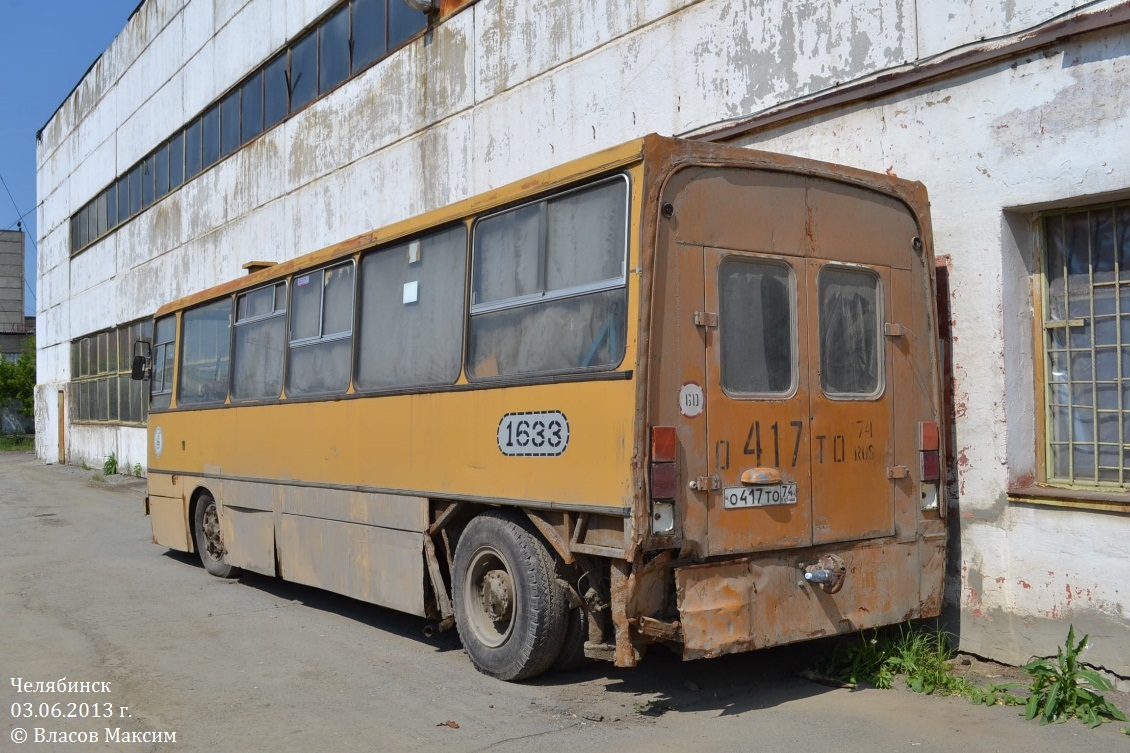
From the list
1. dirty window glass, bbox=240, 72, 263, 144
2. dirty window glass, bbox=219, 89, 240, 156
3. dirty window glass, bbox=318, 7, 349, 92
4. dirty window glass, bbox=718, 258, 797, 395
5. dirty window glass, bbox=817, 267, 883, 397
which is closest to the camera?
dirty window glass, bbox=718, 258, 797, 395

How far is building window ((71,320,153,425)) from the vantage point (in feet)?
87.2

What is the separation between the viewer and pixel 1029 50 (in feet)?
21.8

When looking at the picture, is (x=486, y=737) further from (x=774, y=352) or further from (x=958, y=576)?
(x=958, y=576)

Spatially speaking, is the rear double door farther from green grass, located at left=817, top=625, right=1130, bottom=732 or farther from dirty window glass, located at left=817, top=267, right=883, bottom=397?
green grass, located at left=817, top=625, right=1130, bottom=732

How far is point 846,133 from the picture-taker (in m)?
8.02

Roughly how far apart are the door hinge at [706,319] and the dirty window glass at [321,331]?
3536mm

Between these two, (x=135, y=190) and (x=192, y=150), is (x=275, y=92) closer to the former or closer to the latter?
(x=192, y=150)

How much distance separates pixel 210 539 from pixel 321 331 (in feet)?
12.1

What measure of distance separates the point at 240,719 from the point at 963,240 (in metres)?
5.29

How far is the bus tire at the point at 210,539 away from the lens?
11.2m

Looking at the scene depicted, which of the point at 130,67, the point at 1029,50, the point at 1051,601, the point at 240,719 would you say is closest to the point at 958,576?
the point at 1051,601

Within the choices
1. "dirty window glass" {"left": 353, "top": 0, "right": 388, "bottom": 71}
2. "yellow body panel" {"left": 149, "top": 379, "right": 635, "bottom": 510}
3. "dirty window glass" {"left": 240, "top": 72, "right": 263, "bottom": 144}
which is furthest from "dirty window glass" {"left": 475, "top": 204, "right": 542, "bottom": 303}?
"dirty window glass" {"left": 240, "top": 72, "right": 263, "bottom": 144}

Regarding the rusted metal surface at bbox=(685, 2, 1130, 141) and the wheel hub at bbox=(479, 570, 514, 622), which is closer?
the rusted metal surface at bbox=(685, 2, 1130, 141)

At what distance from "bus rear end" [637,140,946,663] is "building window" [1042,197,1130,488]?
764mm
